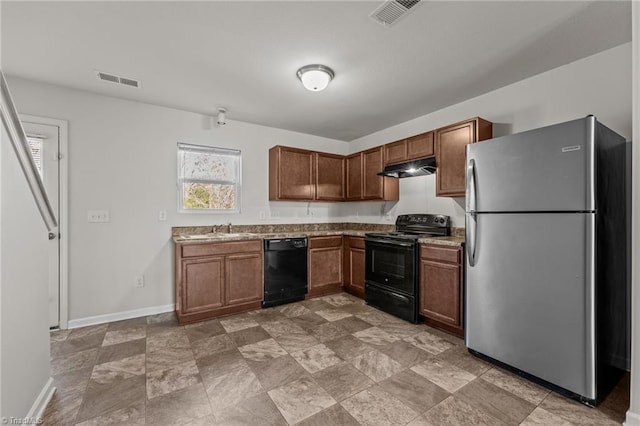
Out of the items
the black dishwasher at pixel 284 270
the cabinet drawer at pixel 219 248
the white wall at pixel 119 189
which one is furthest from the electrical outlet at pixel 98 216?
the black dishwasher at pixel 284 270

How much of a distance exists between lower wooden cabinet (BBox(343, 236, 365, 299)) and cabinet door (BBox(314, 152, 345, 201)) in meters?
0.80

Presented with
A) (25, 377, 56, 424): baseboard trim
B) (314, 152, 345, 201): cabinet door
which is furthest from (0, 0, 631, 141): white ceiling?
(25, 377, 56, 424): baseboard trim

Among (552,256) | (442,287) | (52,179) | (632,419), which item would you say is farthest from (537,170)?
(52,179)

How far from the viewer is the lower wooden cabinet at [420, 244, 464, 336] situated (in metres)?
2.74

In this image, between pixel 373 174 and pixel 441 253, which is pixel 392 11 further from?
pixel 373 174

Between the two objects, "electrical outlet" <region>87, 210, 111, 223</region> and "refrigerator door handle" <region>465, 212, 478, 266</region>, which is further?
"electrical outlet" <region>87, 210, 111, 223</region>

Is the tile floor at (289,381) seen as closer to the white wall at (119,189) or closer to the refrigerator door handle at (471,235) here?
the white wall at (119,189)

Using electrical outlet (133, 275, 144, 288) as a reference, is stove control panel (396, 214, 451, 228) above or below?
above

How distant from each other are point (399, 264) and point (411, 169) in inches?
46.7

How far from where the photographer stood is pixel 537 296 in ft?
6.54

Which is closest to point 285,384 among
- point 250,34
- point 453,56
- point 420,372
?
point 420,372

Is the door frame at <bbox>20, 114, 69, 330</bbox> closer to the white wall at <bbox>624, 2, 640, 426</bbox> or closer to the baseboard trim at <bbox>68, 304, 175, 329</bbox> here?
the baseboard trim at <bbox>68, 304, 175, 329</bbox>

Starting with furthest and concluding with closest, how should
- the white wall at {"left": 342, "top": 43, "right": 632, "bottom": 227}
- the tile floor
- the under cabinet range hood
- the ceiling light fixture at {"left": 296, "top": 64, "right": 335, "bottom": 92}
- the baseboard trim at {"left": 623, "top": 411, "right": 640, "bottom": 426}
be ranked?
the under cabinet range hood < the ceiling light fixture at {"left": 296, "top": 64, "right": 335, "bottom": 92} < the white wall at {"left": 342, "top": 43, "right": 632, "bottom": 227} < the tile floor < the baseboard trim at {"left": 623, "top": 411, "right": 640, "bottom": 426}

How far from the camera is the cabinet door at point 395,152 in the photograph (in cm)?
369
